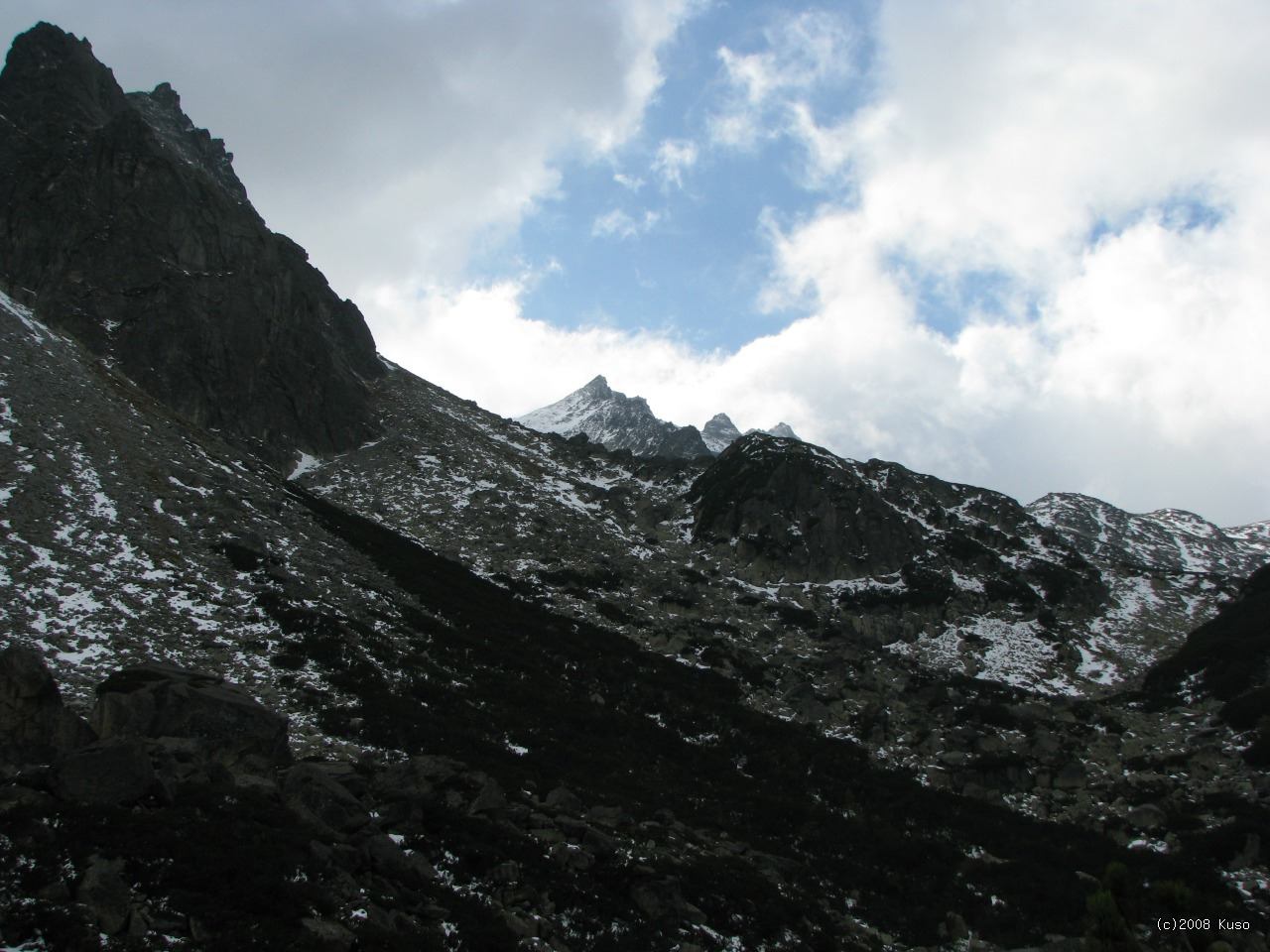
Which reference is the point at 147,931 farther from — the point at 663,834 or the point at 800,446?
the point at 800,446

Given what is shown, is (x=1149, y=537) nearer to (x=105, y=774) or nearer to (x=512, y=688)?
(x=512, y=688)

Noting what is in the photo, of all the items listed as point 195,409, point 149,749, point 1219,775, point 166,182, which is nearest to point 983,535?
point 1219,775

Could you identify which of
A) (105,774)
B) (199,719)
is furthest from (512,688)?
(105,774)

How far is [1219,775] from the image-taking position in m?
40.2

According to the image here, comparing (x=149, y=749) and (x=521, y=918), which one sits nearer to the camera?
(x=521, y=918)

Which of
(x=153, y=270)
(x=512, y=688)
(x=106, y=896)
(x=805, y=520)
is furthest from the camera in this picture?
(x=805, y=520)

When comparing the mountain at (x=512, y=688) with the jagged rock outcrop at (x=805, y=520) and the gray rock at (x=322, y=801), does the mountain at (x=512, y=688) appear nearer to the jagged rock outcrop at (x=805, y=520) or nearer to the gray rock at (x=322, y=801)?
the gray rock at (x=322, y=801)

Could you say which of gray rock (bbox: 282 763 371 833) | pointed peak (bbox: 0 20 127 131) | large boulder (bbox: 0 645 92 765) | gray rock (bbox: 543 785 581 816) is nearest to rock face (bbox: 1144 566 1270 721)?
gray rock (bbox: 543 785 581 816)

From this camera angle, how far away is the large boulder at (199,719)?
19531 millimetres

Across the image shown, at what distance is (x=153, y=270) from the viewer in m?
77.1

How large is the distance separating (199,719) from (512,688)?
1835 centimetres

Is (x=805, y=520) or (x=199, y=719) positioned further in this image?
(x=805, y=520)

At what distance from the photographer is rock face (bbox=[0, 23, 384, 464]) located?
71625 mm

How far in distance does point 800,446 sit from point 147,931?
329 ft
